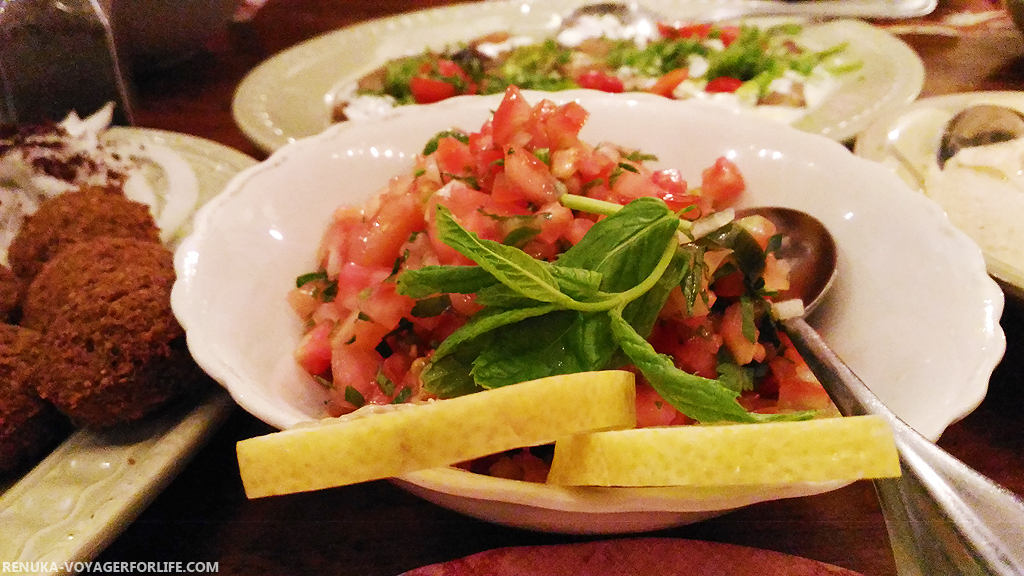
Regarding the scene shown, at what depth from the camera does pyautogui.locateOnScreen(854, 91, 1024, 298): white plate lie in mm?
2034

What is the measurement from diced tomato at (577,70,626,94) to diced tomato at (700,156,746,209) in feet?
4.97

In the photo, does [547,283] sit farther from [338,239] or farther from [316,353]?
[338,239]

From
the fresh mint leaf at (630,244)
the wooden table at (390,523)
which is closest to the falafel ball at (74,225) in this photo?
the wooden table at (390,523)

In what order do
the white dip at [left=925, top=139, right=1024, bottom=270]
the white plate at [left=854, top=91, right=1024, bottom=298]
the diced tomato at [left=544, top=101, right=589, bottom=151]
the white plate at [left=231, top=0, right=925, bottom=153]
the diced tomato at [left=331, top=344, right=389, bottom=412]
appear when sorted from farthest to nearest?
the white plate at [left=231, top=0, right=925, bottom=153]
the white plate at [left=854, top=91, right=1024, bottom=298]
the white dip at [left=925, top=139, right=1024, bottom=270]
the diced tomato at [left=544, top=101, right=589, bottom=151]
the diced tomato at [left=331, top=344, right=389, bottom=412]

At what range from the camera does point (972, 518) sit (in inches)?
32.7

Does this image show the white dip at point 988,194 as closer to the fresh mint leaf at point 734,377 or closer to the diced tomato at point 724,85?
the fresh mint leaf at point 734,377

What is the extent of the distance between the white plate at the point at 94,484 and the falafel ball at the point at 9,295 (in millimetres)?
456

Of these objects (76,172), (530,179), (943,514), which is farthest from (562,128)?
(76,172)

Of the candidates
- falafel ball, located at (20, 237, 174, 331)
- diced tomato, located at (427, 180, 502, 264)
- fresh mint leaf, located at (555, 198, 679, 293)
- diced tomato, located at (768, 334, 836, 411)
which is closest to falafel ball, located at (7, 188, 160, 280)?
falafel ball, located at (20, 237, 174, 331)

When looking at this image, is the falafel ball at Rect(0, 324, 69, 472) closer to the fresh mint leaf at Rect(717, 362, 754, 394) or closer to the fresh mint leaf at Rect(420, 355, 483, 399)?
the fresh mint leaf at Rect(420, 355, 483, 399)

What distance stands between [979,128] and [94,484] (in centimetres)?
268

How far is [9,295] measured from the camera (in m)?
1.66

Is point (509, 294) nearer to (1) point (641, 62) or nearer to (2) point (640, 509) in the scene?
(2) point (640, 509)

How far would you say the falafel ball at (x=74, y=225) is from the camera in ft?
5.67
